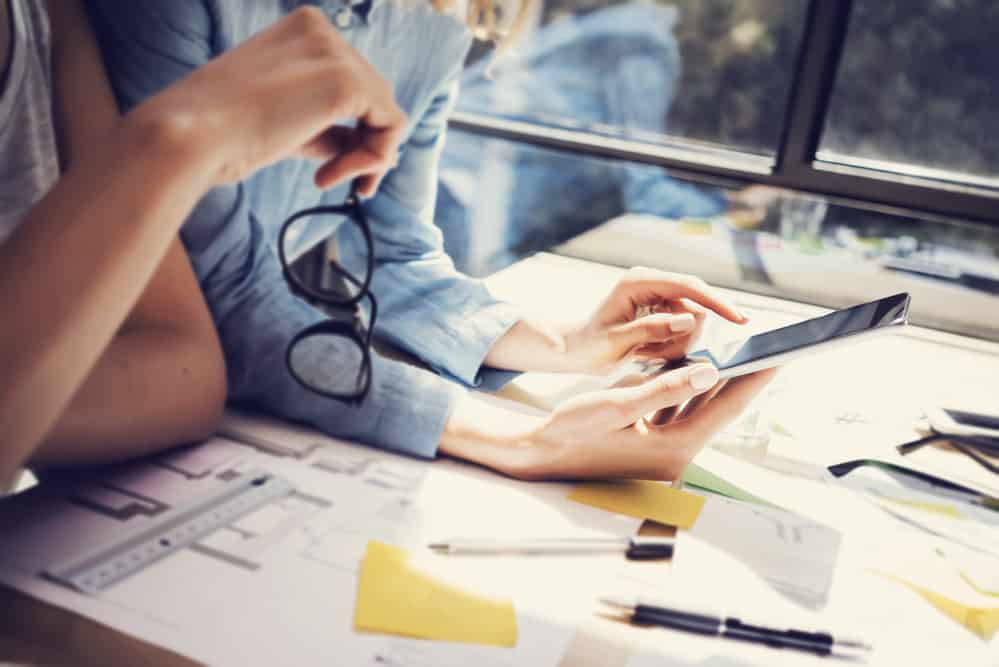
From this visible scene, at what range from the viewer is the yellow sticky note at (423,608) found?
0.41 meters

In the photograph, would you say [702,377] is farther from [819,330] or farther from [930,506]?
[930,506]

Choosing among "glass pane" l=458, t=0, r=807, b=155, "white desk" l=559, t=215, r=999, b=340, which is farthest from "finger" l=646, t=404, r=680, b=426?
"glass pane" l=458, t=0, r=807, b=155

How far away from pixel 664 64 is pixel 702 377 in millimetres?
3777

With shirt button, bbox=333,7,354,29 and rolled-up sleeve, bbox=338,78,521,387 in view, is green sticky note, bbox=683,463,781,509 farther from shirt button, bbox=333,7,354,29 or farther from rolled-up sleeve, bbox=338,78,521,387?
shirt button, bbox=333,7,354,29

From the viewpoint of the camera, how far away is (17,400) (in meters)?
0.39

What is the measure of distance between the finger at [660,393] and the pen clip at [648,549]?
0.34ft

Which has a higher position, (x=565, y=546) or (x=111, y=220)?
(x=111, y=220)

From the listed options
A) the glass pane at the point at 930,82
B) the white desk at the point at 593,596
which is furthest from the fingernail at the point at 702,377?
the glass pane at the point at 930,82

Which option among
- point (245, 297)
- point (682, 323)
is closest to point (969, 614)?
point (682, 323)

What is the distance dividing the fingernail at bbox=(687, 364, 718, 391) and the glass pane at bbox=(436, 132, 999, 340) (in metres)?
0.48

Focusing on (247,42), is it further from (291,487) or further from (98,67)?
(291,487)

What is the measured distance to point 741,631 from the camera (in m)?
0.44

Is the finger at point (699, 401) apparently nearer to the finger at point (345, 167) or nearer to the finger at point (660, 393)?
the finger at point (660, 393)

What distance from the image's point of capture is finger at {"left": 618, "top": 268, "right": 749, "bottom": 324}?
73 cm
